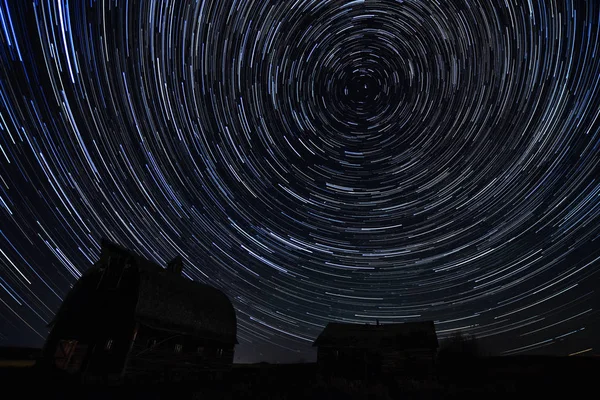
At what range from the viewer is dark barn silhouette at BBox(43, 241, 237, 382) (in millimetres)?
15133

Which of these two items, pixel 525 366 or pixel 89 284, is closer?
pixel 89 284

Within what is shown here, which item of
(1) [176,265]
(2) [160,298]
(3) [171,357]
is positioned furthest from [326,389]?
(1) [176,265]

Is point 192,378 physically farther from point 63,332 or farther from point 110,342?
point 63,332

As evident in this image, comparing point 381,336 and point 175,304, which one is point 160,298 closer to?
point 175,304

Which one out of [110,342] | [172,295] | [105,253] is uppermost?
[105,253]

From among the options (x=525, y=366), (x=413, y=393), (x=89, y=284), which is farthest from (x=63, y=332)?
(x=525, y=366)

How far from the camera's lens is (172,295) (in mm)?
18516

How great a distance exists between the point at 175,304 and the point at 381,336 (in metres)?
16.9

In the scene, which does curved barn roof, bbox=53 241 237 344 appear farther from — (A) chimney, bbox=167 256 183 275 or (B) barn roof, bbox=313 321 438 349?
(B) barn roof, bbox=313 321 438 349

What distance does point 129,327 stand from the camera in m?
15.7

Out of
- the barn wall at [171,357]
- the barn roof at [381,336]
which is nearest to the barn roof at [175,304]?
the barn wall at [171,357]

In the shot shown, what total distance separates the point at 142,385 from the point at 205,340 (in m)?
5.27

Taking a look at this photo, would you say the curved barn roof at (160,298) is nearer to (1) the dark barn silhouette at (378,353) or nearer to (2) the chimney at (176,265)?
(2) the chimney at (176,265)

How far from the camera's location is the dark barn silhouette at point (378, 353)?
74.9ft
